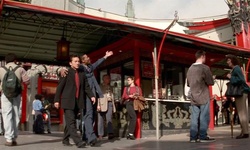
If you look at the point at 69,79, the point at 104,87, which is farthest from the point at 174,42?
the point at 69,79

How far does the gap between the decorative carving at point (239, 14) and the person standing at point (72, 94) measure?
16.5 m

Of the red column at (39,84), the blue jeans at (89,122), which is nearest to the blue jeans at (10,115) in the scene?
the blue jeans at (89,122)

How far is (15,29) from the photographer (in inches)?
386

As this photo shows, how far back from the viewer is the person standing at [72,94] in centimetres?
647

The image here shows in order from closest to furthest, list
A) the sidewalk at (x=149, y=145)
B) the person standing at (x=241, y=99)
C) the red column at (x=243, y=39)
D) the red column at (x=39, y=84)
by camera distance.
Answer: the sidewalk at (x=149, y=145) < the person standing at (x=241, y=99) < the red column at (x=39, y=84) < the red column at (x=243, y=39)

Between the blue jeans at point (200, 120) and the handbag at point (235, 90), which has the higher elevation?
the handbag at point (235, 90)

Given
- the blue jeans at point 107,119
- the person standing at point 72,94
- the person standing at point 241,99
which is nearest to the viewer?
the person standing at point 72,94

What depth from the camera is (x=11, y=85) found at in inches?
259

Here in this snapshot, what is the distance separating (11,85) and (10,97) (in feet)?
0.79

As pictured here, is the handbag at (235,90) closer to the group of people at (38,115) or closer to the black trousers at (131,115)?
the black trousers at (131,115)

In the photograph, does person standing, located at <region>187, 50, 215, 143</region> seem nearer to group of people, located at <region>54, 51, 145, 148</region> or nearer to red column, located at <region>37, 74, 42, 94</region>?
group of people, located at <region>54, 51, 145, 148</region>

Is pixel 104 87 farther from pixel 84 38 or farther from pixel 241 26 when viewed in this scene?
pixel 241 26

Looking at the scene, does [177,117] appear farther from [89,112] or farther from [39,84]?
[39,84]

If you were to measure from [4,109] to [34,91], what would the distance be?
13.2m
